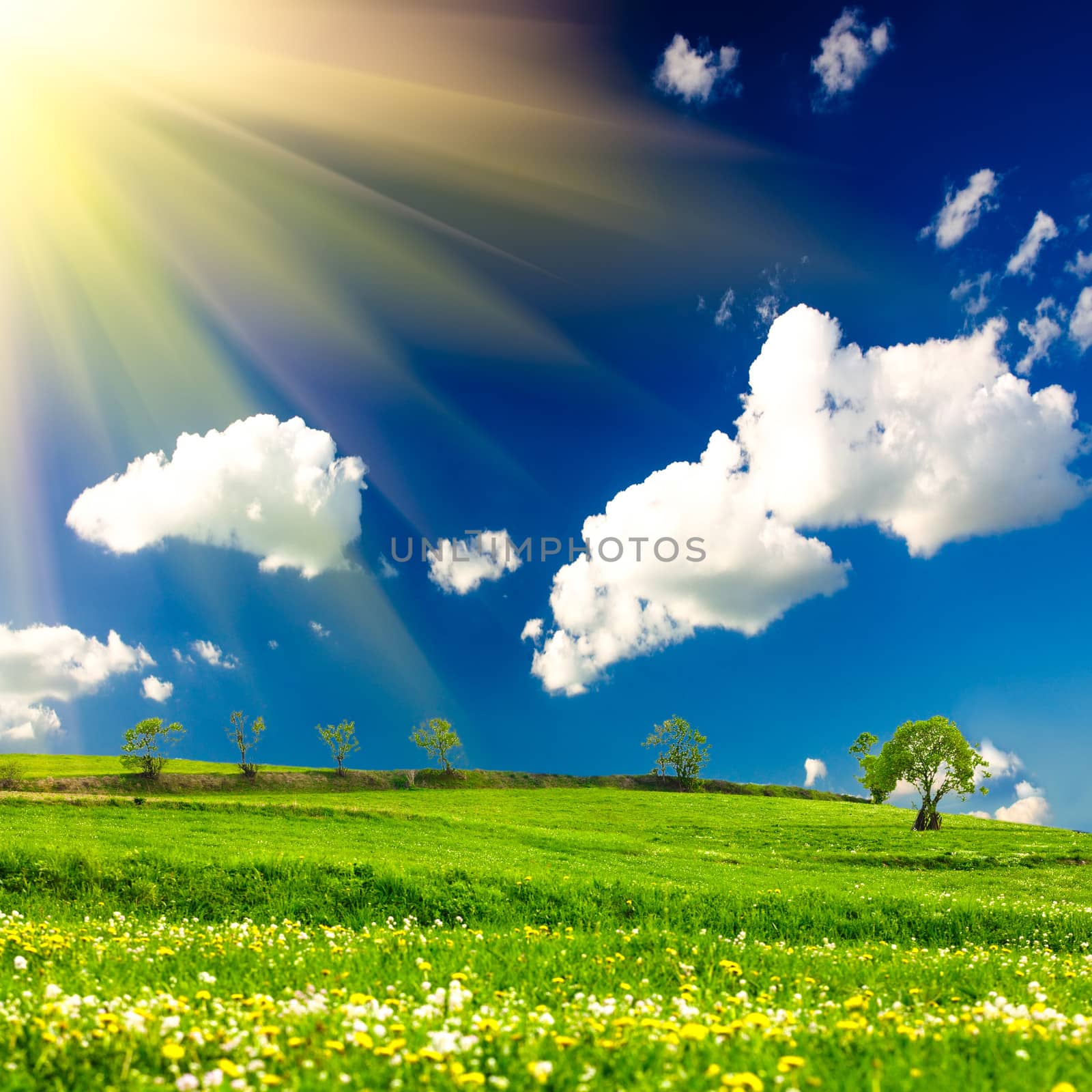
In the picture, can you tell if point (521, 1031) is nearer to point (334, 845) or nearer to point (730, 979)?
point (730, 979)

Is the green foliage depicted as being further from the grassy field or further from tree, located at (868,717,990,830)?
tree, located at (868,717,990,830)

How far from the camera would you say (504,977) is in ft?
25.3

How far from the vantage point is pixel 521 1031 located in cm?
514

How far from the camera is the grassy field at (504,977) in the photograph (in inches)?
182

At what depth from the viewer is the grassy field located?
462 centimetres

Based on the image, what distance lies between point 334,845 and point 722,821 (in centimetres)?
3367

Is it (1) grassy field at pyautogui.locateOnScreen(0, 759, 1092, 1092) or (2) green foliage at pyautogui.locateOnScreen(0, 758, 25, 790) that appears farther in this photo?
(2) green foliage at pyautogui.locateOnScreen(0, 758, 25, 790)

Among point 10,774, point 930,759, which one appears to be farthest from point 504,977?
point 10,774

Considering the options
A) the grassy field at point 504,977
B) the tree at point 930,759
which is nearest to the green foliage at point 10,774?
the grassy field at point 504,977

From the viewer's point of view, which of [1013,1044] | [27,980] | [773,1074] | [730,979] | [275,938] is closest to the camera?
[773,1074]

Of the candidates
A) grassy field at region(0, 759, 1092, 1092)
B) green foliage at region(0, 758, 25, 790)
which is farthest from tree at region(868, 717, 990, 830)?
green foliage at region(0, 758, 25, 790)

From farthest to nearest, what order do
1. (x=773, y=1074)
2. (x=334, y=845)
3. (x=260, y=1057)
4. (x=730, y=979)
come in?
→ (x=334, y=845) → (x=730, y=979) → (x=260, y=1057) → (x=773, y=1074)

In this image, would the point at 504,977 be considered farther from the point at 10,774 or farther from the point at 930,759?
the point at 10,774

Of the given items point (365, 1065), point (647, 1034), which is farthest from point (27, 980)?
point (647, 1034)
